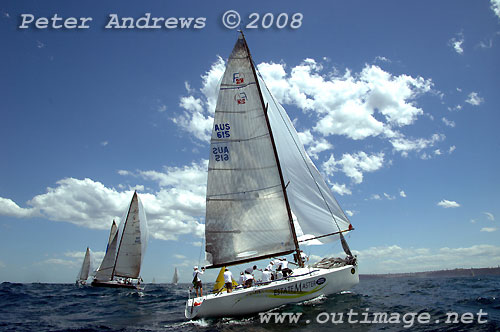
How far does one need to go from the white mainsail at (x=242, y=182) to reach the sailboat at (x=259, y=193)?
0.17ft

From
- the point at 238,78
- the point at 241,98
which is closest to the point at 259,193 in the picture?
the point at 241,98

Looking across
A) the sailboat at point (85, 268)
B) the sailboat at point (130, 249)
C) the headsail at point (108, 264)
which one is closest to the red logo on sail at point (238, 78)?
the sailboat at point (130, 249)

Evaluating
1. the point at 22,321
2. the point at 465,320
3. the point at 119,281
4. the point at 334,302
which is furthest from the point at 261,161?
the point at 119,281

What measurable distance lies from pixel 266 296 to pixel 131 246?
103ft

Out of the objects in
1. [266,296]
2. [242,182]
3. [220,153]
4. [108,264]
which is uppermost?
[220,153]

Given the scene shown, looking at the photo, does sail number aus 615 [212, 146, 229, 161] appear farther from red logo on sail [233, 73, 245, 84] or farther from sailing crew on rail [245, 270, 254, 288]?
sailing crew on rail [245, 270, 254, 288]

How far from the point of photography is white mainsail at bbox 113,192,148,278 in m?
39.4

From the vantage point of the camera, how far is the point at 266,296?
13.1m

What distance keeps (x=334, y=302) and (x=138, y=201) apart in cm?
3132

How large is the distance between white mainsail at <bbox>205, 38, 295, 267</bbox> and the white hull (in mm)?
2297

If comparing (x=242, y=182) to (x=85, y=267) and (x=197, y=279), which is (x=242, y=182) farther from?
(x=85, y=267)

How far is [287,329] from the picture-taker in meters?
11.1

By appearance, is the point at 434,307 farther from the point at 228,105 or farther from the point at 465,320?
the point at 228,105

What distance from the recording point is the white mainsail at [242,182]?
1585 centimetres
